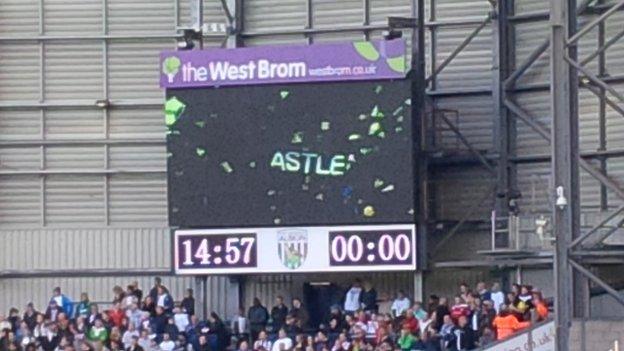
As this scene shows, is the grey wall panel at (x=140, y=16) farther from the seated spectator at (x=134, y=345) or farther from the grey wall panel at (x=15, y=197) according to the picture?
the seated spectator at (x=134, y=345)

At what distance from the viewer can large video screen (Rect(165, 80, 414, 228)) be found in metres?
37.1

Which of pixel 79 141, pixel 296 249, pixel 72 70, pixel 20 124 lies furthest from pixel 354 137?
pixel 20 124

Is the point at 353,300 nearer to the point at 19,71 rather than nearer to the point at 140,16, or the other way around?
the point at 140,16

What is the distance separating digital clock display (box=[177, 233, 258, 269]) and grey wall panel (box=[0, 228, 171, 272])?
2.84 m

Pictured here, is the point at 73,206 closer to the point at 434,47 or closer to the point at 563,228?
the point at 434,47

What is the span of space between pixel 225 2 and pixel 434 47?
4.12 meters

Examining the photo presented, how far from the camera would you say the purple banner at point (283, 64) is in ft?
122

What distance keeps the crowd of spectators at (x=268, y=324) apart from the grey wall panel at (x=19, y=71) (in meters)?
4.02

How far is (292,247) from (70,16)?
291 inches

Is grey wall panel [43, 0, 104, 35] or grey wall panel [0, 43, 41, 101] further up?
grey wall panel [43, 0, 104, 35]

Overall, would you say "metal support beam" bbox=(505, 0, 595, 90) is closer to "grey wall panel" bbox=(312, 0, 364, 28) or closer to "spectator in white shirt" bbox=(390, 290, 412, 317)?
"grey wall panel" bbox=(312, 0, 364, 28)

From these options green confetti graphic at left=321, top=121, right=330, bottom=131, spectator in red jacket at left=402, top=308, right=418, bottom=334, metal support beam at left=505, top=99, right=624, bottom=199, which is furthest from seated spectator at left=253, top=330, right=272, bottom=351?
metal support beam at left=505, top=99, right=624, bottom=199

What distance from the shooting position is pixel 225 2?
40.9 metres

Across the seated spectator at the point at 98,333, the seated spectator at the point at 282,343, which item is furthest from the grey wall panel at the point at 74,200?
the seated spectator at the point at 282,343
